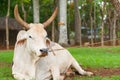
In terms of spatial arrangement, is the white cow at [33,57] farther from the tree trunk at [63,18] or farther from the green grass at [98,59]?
the tree trunk at [63,18]

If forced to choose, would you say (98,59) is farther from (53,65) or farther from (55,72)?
(55,72)

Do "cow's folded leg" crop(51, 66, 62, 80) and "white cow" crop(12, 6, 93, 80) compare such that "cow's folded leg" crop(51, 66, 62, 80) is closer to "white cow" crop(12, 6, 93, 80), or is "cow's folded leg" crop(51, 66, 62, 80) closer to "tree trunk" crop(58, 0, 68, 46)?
"white cow" crop(12, 6, 93, 80)

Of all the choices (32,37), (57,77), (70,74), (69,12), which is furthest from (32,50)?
(69,12)

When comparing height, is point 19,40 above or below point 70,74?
above

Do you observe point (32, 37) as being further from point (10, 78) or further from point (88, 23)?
point (88, 23)

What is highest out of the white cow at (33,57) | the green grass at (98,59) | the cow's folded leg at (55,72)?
the white cow at (33,57)

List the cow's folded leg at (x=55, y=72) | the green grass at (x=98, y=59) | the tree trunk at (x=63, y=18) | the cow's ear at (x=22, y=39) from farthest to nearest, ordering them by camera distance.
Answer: the tree trunk at (x=63, y=18) → the green grass at (x=98, y=59) → the cow's folded leg at (x=55, y=72) → the cow's ear at (x=22, y=39)

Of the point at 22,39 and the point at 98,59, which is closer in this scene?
the point at 22,39

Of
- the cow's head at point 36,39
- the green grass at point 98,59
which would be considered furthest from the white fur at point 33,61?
the green grass at point 98,59

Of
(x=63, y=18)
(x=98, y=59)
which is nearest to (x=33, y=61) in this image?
(x=98, y=59)

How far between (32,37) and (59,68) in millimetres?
1153

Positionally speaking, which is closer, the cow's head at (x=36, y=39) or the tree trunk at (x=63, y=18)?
the cow's head at (x=36, y=39)

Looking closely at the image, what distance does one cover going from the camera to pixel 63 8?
74.1 feet

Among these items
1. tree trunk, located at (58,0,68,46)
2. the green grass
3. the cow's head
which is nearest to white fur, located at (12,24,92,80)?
the cow's head
